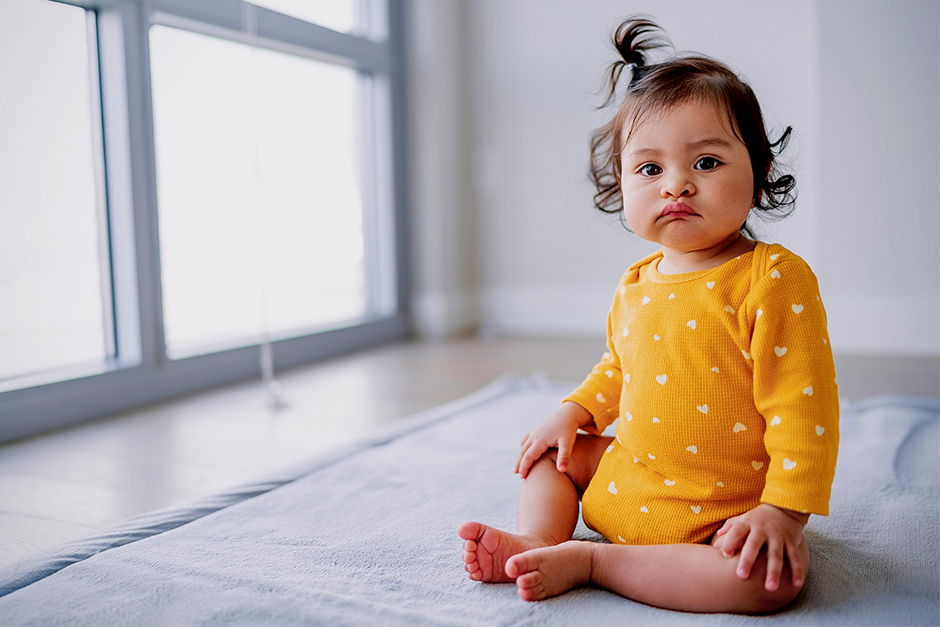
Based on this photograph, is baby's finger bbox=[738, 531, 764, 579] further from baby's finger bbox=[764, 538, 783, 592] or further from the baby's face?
the baby's face

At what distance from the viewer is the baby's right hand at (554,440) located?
90 cm

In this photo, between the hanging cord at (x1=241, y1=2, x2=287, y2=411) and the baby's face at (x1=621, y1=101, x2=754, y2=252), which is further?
the hanging cord at (x1=241, y1=2, x2=287, y2=411)

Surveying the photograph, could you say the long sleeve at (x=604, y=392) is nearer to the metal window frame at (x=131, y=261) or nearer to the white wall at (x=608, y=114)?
the white wall at (x=608, y=114)

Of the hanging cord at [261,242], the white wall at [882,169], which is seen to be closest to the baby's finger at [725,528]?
the hanging cord at [261,242]

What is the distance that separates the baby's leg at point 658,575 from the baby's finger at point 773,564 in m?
0.02

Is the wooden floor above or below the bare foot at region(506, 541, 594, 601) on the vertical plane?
below

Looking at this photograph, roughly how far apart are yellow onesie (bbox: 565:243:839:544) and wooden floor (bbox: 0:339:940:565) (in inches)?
26.3

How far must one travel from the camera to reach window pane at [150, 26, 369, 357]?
195 cm

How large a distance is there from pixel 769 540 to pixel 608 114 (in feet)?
5.66

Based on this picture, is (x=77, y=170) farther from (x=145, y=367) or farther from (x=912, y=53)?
(x=912, y=53)

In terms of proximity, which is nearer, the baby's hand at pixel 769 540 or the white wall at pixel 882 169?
the baby's hand at pixel 769 540

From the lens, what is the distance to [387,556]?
877 mm

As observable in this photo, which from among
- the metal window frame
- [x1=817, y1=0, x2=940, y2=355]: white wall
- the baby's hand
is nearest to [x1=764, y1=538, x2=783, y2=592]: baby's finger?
the baby's hand

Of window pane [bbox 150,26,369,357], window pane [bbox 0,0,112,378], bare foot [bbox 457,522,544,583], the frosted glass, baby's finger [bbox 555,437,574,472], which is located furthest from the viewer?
the frosted glass
